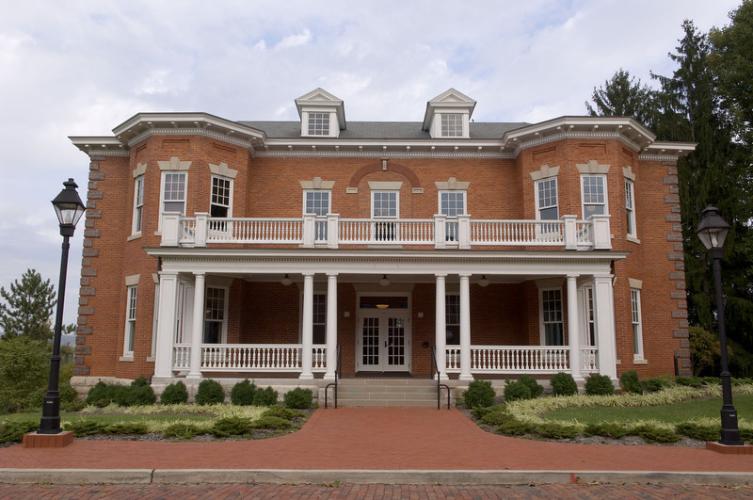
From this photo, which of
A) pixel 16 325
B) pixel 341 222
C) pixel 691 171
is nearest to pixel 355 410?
pixel 341 222

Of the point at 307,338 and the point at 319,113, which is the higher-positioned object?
the point at 319,113

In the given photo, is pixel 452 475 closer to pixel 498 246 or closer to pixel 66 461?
pixel 66 461

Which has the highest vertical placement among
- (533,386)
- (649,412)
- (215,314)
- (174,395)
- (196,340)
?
(215,314)

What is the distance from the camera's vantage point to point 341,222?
17016 millimetres

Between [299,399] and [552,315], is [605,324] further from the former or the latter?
[299,399]

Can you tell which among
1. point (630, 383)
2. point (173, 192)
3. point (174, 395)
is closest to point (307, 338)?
point (174, 395)

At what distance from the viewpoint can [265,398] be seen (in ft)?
48.3

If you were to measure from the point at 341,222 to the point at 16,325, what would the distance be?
41.3m

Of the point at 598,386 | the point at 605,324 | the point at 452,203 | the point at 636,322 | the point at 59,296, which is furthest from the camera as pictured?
the point at 452,203

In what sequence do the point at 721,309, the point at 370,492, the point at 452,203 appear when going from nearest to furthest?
the point at 370,492, the point at 721,309, the point at 452,203

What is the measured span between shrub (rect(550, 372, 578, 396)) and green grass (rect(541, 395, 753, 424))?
3.52 feet

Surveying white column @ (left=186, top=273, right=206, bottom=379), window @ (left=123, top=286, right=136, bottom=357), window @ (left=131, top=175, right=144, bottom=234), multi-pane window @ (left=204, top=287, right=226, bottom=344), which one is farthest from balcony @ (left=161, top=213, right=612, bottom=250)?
window @ (left=123, top=286, right=136, bottom=357)

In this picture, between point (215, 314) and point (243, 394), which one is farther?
point (215, 314)

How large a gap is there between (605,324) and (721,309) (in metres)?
6.18
